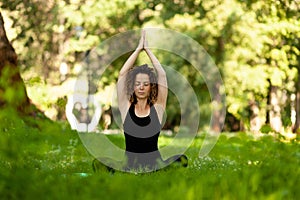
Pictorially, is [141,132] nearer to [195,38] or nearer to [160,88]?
[160,88]

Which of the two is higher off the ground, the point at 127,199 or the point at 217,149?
the point at 127,199

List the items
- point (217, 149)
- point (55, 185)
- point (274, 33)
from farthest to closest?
1. point (274, 33)
2. point (217, 149)
3. point (55, 185)

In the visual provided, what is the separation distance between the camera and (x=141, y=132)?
26.4 feet

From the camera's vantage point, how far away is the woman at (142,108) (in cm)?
800

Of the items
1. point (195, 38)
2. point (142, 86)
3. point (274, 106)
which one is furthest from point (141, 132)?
point (274, 106)

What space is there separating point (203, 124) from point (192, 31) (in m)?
15.1

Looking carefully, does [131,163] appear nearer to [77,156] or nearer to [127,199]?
[77,156]

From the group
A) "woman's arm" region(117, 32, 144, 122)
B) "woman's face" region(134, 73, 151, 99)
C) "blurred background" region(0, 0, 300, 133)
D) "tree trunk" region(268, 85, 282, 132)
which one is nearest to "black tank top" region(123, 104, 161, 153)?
"woman's arm" region(117, 32, 144, 122)

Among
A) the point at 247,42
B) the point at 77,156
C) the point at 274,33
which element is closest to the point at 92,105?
the point at 247,42

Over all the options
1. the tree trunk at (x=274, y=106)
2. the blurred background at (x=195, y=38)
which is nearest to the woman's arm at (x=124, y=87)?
the blurred background at (x=195, y=38)

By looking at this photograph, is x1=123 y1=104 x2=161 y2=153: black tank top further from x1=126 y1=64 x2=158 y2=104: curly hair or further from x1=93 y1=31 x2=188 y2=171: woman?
x1=126 y1=64 x2=158 y2=104: curly hair

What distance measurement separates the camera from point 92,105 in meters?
38.7

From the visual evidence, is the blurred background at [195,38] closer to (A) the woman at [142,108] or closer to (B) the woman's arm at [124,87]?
(B) the woman's arm at [124,87]

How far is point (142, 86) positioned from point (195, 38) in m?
23.0
